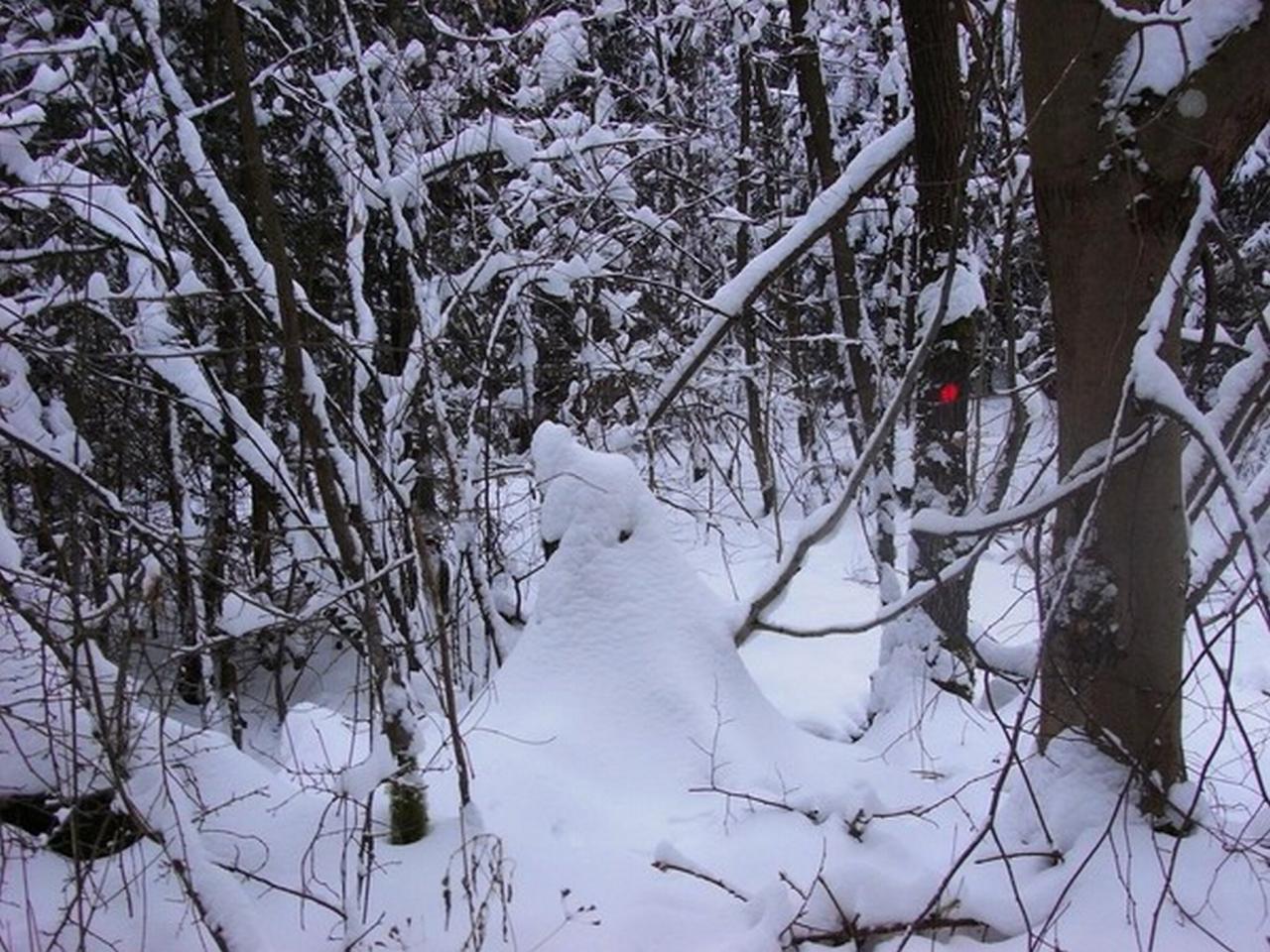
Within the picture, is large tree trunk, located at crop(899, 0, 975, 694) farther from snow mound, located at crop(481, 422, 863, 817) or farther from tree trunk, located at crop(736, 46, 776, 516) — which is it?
tree trunk, located at crop(736, 46, 776, 516)

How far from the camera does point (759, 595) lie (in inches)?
157

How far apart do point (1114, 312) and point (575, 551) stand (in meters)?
2.23

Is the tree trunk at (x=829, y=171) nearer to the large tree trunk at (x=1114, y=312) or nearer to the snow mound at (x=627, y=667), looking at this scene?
the snow mound at (x=627, y=667)

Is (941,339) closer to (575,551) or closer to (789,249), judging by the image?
(789,249)

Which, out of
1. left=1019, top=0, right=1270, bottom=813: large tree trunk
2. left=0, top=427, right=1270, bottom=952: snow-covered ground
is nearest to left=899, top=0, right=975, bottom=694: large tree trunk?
left=0, top=427, right=1270, bottom=952: snow-covered ground

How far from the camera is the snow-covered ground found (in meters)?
2.64

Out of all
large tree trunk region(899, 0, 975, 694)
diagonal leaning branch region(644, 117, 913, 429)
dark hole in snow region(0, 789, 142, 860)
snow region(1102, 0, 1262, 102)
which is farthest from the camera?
large tree trunk region(899, 0, 975, 694)

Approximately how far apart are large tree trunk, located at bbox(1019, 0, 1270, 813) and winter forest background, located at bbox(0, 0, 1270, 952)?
1cm

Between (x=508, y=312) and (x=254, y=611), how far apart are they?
335 centimetres

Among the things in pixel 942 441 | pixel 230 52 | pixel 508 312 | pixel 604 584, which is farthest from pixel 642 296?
pixel 230 52

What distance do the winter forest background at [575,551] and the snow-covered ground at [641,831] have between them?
0.02 meters

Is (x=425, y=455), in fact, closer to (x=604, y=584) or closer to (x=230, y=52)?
(x=604, y=584)

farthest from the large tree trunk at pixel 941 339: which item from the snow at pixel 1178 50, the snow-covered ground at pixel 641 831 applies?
the snow at pixel 1178 50

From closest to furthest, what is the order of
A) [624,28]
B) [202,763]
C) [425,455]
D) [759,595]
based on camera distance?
1. [202,763]
2. [759,595]
3. [425,455]
4. [624,28]
